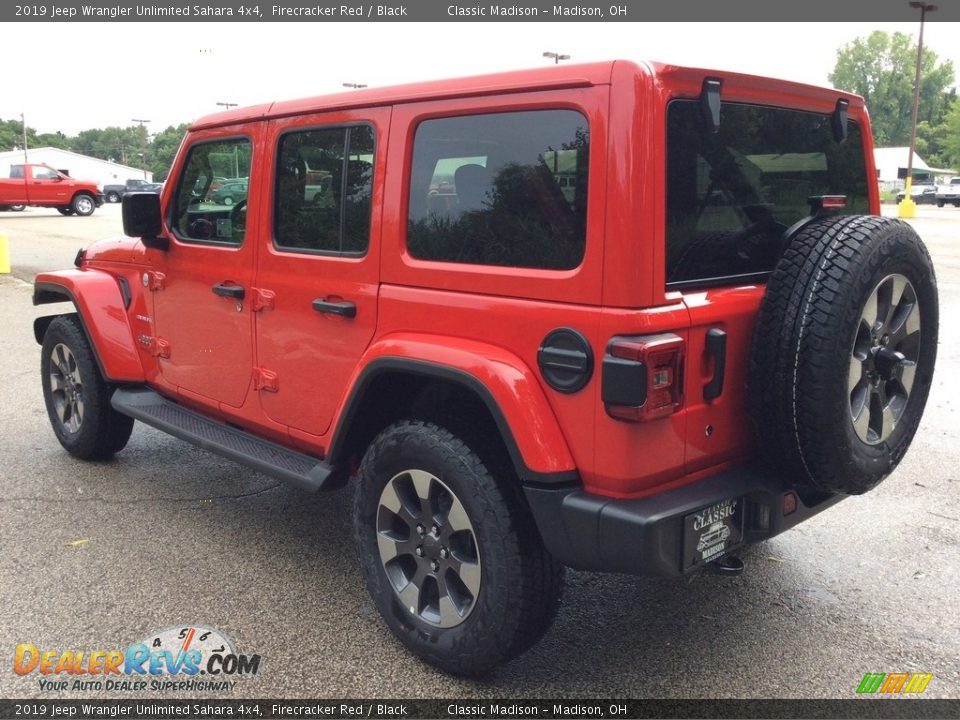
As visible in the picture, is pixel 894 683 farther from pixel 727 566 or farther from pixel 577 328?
pixel 577 328

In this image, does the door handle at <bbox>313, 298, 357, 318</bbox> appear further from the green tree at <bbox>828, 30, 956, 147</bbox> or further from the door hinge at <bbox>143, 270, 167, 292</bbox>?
the green tree at <bbox>828, 30, 956, 147</bbox>

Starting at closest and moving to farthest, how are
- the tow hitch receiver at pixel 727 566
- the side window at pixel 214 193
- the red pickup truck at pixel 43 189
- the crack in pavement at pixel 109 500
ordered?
the tow hitch receiver at pixel 727 566
the side window at pixel 214 193
the crack in pavement at pixel 109 500
the red pickup truck at pixel 43 189

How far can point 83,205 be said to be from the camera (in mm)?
31141

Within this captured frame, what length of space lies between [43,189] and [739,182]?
3201 cm

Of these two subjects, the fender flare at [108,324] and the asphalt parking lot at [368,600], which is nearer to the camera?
the asphalt parking lot at [368,600]

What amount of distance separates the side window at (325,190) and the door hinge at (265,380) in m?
0.54

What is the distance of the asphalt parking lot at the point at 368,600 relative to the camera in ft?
9.50

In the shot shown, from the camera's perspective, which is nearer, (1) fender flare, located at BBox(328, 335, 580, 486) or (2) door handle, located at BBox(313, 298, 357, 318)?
(1) fender flare, located at BBox(328, 335, 580, 486)

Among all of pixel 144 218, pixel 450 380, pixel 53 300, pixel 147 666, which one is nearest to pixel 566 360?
pixel 450 380

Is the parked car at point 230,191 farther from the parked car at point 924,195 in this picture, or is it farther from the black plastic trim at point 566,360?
the parked car at point 924,195

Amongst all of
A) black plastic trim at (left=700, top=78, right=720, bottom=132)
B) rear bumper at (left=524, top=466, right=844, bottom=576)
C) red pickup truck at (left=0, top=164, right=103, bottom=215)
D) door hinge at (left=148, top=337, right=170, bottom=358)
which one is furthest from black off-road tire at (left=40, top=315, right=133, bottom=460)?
red pickup truck at (left=0, top=164, right=103, bottom=215)

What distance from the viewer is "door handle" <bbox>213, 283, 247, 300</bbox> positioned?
3699mm

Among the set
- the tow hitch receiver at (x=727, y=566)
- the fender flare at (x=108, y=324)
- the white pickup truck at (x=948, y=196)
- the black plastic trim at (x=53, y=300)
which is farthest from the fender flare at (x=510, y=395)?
the white pickup truck at (x=948, y=196)

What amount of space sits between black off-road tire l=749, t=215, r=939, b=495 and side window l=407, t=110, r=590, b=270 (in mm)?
688
